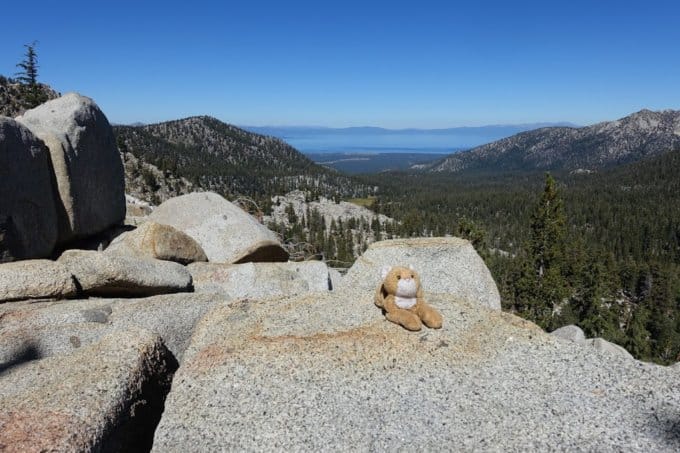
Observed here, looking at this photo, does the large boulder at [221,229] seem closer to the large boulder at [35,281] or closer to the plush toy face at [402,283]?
the large boulder at [35,281]

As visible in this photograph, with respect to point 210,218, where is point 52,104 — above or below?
above

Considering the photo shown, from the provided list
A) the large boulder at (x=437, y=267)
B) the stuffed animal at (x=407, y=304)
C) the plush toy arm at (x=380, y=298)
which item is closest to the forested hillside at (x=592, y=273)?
the large boulder at (x=437, y=267)

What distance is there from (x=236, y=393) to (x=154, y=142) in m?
209

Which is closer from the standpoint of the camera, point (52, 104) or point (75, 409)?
point (75, 409)

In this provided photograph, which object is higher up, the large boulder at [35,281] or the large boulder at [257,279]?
the large boulder at [35,281]

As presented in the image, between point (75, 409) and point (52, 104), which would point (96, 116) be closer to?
point (52, 104)

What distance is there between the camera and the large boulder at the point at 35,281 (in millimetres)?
9164

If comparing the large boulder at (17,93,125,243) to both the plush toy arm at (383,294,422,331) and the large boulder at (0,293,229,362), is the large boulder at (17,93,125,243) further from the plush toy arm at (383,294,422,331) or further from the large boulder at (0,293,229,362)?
the plush toy arm at (383,294,422,331)

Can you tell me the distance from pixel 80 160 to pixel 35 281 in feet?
19.8

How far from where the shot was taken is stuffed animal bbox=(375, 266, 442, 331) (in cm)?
798

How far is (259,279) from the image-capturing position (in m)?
13.2

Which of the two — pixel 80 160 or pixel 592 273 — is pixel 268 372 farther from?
pixel 592 273

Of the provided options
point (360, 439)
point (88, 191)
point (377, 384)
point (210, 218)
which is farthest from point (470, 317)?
point (88, 191)

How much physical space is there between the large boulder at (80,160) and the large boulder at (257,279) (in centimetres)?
410
